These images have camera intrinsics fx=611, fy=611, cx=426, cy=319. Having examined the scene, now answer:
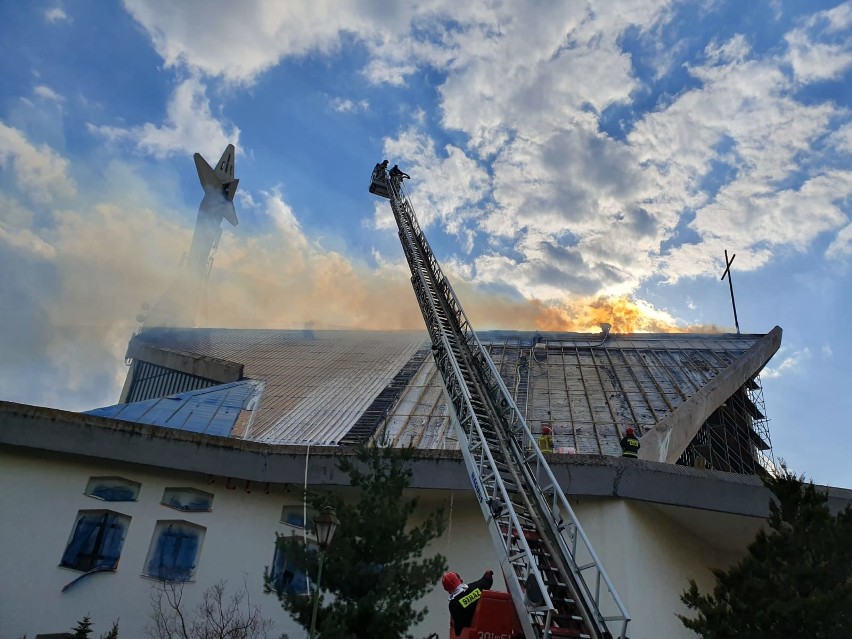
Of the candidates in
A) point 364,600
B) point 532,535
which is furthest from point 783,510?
point 364,600

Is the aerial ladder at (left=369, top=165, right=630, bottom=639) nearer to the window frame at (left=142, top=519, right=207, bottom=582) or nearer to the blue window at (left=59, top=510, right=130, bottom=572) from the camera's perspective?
the window frame at (left=142, top=519, right=207, bottom=582)

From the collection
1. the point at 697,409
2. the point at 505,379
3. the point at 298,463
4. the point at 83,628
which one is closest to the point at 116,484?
the point at 83,628

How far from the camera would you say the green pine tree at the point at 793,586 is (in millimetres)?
6293

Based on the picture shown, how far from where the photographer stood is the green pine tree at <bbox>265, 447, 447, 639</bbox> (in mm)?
8195

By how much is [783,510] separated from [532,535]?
319 centimetres

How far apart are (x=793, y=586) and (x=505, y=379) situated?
1241 cm

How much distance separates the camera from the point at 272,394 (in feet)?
61.1

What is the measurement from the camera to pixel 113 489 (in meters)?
11.8

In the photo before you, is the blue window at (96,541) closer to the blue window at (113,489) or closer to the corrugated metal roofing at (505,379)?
the blue window at (113,489)

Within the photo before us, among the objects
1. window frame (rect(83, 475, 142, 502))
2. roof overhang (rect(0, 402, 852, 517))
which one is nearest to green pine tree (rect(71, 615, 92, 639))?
window frame (rect(83, 475, 142, 502))

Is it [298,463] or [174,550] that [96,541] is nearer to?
[174,550]

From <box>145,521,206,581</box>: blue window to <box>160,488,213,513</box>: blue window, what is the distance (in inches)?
12.7

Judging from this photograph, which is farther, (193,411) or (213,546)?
(193,411)

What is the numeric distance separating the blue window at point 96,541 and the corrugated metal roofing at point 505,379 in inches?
146
